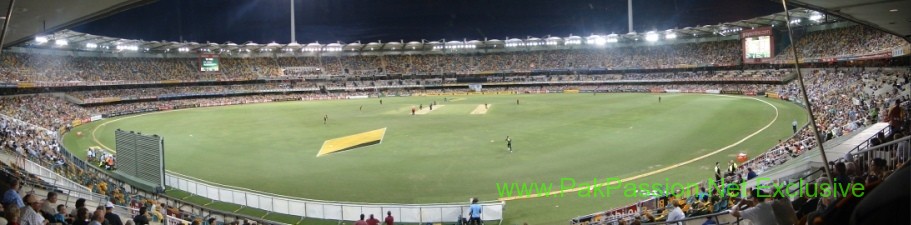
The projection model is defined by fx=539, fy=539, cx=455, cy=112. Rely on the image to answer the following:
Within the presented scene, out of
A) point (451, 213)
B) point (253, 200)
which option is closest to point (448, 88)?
point (253, 200)

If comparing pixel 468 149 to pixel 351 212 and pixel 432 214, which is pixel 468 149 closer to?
pixel 351 212

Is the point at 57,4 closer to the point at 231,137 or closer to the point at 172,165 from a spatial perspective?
the point at 172,165

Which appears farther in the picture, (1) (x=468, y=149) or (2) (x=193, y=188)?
(1) (x=468, y=149)

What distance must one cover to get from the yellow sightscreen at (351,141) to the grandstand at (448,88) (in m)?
1.48

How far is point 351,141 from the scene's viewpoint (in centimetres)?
3678

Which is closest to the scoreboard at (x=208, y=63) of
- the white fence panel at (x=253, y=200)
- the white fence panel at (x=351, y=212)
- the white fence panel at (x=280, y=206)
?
the white fence panel at (x=253, y=200)

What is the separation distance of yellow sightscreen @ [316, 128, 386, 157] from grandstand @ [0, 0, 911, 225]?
4.85 ft

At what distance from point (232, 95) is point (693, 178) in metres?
77.8

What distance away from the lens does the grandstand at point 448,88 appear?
16.3 m

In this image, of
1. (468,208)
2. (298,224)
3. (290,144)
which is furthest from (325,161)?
(468,208)

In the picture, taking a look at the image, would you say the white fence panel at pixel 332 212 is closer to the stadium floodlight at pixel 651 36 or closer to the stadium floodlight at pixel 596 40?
the stadium floodlight at pixel 651 36

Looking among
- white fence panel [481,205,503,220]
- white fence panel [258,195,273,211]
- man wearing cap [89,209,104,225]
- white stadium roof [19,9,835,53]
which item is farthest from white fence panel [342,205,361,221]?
white stadium roof [19,9,835,53]

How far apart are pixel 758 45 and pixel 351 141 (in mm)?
51379

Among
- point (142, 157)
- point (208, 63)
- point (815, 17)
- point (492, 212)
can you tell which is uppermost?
point (815, 17)
